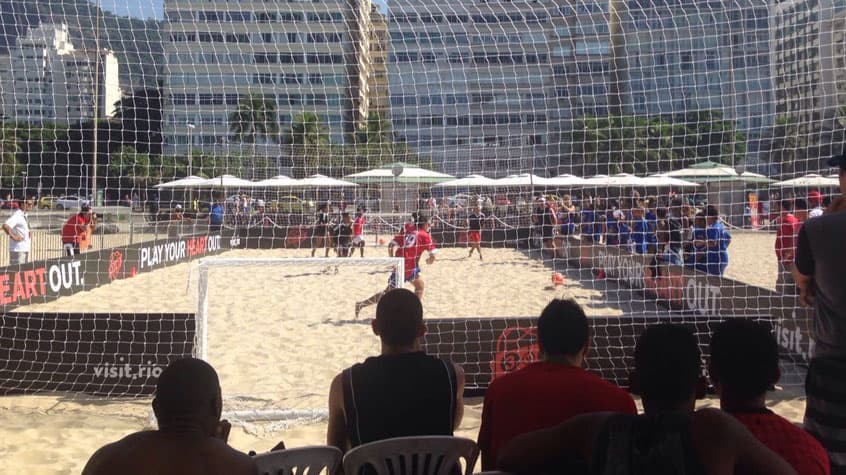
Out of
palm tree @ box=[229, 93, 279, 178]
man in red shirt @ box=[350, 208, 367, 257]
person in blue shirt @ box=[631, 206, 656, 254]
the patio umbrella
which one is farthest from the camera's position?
man in red shirt @ box=[350, 208, 367, 257]

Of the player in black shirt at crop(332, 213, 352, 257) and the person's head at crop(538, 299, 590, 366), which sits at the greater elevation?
the person's head at crop(538, 299, 590, 366)

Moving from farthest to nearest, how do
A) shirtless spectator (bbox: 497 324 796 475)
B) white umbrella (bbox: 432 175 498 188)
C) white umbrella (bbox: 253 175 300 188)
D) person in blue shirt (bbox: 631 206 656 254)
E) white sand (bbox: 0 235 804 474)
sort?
white umbrella (bbox: 432 175 498 188) < white umbrella (bbox: 253 175 300 188) < person in blue shirt (bbox: 631 206 656 254) < white sand (bbox: 0 235 804 474) < shirtless spectator (bbox: 497 324 796 475)

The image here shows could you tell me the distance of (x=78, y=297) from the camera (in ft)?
35.8

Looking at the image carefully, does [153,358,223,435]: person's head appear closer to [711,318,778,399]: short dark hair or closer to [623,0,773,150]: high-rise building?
[711,318,778,399]: short dark hair

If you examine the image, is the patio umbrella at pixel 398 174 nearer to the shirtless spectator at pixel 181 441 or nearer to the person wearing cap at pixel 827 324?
the person wearing cap at pixel 827 324

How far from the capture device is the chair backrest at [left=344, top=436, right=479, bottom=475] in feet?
7.43

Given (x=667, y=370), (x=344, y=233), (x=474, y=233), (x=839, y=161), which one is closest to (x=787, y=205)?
(x=839, y=161)

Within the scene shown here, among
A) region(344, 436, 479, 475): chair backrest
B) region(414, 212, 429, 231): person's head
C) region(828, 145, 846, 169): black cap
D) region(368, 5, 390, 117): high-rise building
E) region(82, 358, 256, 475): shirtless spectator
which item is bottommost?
region(344, 436, 479, 475): chair backrest

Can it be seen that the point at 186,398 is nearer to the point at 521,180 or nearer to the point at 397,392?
the point at 397,392

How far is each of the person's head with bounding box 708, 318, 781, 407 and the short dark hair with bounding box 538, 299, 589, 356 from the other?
462 mm

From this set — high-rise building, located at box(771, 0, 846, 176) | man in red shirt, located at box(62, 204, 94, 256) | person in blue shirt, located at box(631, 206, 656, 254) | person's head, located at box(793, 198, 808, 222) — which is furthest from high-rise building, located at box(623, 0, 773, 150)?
man in red shirt, located at box(62, 204, 94, 256)

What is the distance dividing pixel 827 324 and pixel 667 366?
110cm

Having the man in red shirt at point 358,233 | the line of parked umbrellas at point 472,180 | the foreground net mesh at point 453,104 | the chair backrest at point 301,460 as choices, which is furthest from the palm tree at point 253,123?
the chair backrest at point 301,460

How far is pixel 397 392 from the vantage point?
2.35 m
